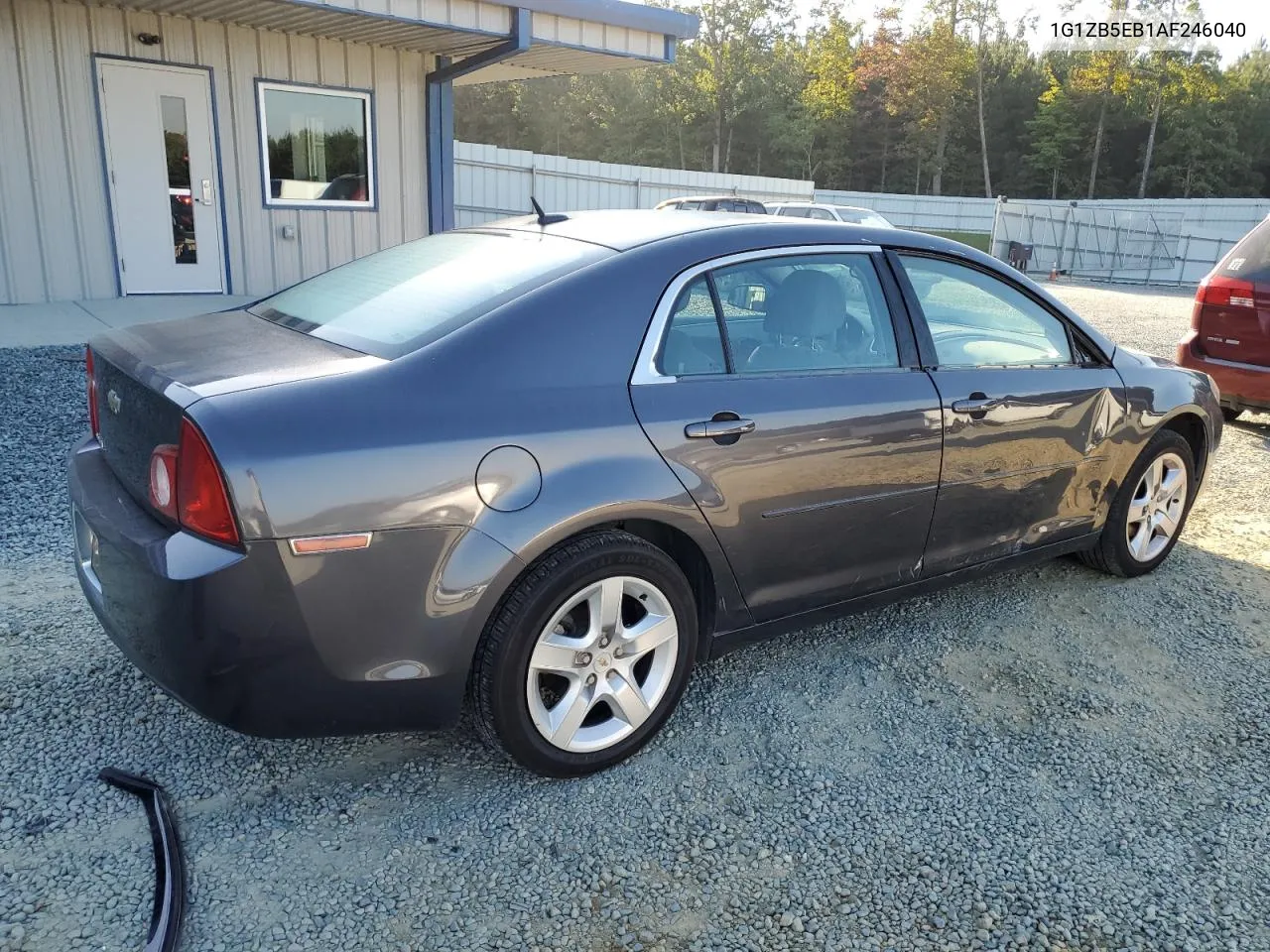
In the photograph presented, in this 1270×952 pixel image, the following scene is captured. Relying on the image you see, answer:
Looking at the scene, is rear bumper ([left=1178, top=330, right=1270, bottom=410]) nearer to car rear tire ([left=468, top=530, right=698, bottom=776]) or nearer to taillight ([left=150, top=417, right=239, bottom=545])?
car rear tire ([left=468, top=530, right=698, bottom=776])

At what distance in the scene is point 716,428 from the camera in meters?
2.72

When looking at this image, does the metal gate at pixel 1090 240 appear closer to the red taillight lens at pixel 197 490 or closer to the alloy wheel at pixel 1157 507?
the alloy wheel at pixel 1157 507

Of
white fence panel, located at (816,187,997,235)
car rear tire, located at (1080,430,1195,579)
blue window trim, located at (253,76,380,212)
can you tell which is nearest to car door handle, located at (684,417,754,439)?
car rear tire, located at (1080,430,1195,579)

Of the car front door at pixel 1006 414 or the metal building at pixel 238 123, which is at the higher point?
the metal building at pixel 238 123

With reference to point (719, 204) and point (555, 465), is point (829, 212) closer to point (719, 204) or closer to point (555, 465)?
point (719, 204)

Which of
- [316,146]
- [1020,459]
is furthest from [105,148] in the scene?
[1020,459]

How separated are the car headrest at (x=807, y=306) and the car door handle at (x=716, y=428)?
0.42 metres

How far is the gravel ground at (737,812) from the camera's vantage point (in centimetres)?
221

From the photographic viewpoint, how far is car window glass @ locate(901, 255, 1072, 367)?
134 inches

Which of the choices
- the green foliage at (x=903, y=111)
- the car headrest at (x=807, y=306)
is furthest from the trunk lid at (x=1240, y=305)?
the green foliage at (x=903, y=111)

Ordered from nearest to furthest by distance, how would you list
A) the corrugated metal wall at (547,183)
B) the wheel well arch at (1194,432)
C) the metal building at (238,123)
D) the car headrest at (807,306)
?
the car headrest at (807,306)
the wheel well arch at (1194,432)
the metal building at (238,123)
the corrugated metal wall at (547,183)

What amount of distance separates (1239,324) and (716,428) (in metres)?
5.71

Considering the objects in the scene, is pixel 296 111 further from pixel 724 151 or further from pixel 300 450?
pixel 724 151

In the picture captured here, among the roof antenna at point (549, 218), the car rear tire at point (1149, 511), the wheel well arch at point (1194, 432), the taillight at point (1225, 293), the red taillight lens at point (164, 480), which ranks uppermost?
the roof antenna at point (549, 218)
